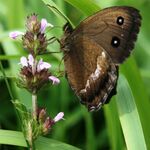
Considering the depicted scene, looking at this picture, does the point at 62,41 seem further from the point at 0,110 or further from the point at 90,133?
the point at 0,110

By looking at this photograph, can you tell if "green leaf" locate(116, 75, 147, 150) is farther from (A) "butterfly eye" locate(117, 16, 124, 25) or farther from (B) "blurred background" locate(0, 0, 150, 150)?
(B) "blurred background" locate(0, 0, 150, 150)

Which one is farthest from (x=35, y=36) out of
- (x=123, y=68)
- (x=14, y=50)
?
(x=14, y=50)

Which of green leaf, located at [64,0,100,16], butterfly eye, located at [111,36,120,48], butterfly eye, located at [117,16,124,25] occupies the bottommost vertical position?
butterfly eye, located at [111,36,120,48]

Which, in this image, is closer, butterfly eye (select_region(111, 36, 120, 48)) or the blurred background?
butterfly eye (select_region(111, 36, 120, 48))

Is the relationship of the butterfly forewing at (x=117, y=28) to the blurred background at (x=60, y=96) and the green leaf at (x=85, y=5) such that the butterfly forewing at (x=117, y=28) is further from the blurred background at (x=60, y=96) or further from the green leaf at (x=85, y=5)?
the blurred background at (x=60, y=96)

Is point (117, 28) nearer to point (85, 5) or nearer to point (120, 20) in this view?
point (120, 20)

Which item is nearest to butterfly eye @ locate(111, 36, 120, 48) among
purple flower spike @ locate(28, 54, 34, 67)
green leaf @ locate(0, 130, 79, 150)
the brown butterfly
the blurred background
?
the brown butterfly

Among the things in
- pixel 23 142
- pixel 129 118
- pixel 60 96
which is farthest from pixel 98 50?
pixel 60 96

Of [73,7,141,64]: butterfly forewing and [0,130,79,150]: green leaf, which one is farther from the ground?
[73,7,141,64]: butterfly forewing
